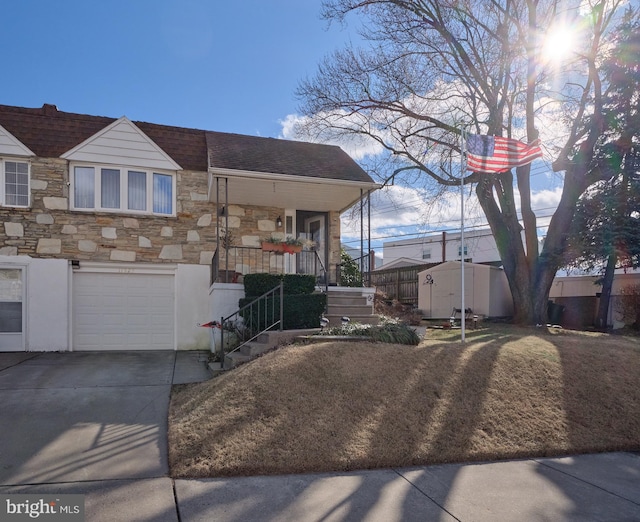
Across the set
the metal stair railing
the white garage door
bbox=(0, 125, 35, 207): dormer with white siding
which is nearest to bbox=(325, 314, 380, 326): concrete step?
the metal stair railing

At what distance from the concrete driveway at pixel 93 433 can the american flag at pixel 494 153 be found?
6089 millimetres

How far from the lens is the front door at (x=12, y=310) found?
33.0 feet

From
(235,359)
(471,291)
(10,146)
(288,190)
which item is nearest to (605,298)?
(471,291)

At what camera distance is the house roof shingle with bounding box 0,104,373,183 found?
10656mm

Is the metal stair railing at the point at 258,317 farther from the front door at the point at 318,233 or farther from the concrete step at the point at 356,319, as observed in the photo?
the front door at the point at 318,233

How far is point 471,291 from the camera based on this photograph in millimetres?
15398

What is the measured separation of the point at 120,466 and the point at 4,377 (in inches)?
183

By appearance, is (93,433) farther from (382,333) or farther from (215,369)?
(382,333)

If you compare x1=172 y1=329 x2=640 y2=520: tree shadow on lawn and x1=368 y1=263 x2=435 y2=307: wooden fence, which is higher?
x1=368 y1=263 x2=435 y2=307: wooden fence

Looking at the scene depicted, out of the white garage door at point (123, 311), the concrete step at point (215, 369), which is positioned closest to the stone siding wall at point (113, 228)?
the white garage door at point (123, 311)

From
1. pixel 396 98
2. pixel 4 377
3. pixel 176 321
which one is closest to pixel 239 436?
pixel 4 377

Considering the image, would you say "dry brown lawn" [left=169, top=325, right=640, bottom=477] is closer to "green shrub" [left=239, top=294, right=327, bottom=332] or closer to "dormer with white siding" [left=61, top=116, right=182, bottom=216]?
"green shrub" [left=239, top=294, right=327, bottom=332]

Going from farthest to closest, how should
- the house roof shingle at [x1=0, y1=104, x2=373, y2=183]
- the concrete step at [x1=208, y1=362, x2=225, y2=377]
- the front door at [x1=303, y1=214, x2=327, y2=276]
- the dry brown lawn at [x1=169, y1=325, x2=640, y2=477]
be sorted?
the front door at [x1=303, y1=214, x2=327, y2=276] < the house roof shingle at [x1=0, y1=104, x2=373, y2=183] < the concrete step at [x1=208, y1=362, x2=225, y2=377] < the dry brown lawn at [x1=169, y1=325, x2=640, y2=477]

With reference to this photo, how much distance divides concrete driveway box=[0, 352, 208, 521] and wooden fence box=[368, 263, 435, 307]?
12.0 meters
